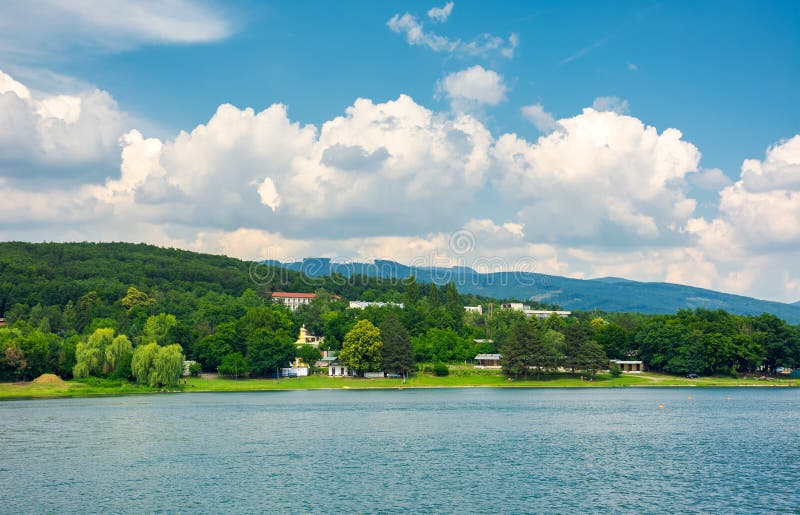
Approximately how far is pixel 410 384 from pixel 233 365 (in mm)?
30905

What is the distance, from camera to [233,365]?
4840 inches

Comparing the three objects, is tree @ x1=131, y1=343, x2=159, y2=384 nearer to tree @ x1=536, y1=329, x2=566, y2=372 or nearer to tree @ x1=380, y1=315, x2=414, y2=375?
tree @ x1=380, y1=315, x2=414, y2=375

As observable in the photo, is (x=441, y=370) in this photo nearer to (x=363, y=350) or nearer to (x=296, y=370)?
(x=363, y=350)

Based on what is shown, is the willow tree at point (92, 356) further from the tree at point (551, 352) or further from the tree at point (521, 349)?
the tree at point (551, 352)

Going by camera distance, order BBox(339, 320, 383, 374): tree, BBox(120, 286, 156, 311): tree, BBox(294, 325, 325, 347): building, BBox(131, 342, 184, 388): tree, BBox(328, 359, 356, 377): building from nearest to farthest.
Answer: BBox(131, 342, 184, 388): tree, BBox(339, 320, 383, 374): tree, BBox(328, 359, 356, 377): building, BBox(294, 325, 325, 347): building, BBox(120, 286, 156, 311): tree

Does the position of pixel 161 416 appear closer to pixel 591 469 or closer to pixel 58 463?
pixel 58 463

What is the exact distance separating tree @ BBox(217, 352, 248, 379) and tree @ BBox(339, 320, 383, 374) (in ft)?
58.3

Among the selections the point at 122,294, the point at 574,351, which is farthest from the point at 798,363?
the point at 122,294

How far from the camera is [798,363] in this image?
135500mm

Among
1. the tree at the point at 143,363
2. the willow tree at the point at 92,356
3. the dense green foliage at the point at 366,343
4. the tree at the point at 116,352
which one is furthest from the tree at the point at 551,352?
the willow tree at the point at 92,356

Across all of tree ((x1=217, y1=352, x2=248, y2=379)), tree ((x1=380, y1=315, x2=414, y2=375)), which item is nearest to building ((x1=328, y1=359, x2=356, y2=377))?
tree ((x1=380, y1=315, x2=414, y2=375))

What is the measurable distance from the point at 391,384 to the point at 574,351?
32.7 m

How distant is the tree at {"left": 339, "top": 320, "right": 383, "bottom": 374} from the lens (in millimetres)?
125625

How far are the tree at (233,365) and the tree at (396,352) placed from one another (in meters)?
24.5
